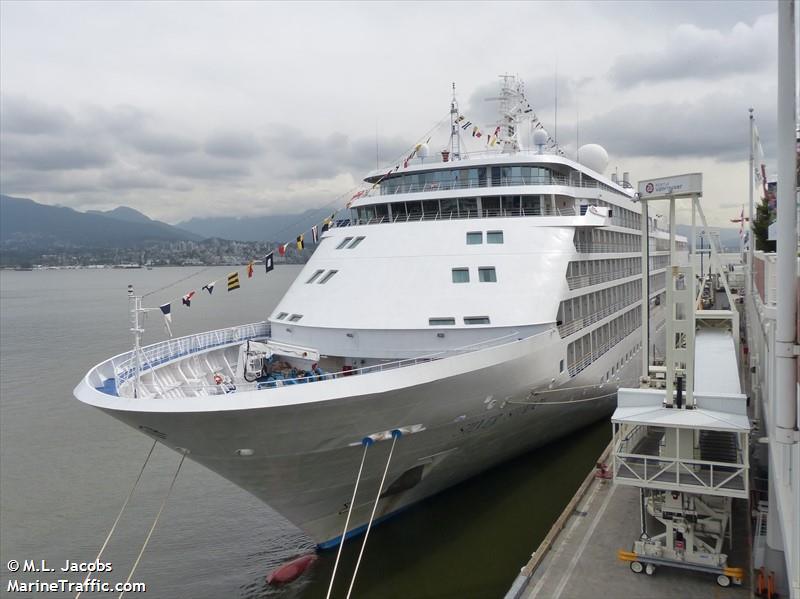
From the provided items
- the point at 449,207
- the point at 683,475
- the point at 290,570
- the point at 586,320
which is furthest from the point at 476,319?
the point at 290,570

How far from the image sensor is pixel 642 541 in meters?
11.2

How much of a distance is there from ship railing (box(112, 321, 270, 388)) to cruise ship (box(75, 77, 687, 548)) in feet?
0.18

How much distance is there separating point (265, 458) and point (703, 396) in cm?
803

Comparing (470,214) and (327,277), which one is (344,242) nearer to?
(327,277)

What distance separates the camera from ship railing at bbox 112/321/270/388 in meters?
13.1

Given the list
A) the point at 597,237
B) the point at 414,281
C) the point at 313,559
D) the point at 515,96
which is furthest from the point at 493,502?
the point at 515,96

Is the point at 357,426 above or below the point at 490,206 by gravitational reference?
below

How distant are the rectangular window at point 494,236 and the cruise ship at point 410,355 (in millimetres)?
48

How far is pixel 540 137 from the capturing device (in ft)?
78.5

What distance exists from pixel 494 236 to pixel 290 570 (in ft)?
32.2

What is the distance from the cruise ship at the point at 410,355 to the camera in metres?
10.8

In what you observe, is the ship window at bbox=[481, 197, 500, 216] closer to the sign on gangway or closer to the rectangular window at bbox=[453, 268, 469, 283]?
the rectangular window at bbox=[453, 268, 469, 283]

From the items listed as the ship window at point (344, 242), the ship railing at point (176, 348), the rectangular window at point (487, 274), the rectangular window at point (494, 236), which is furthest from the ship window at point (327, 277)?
the rectangular window at point (494, 236)

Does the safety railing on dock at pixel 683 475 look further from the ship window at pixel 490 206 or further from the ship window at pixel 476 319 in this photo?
the ship window at pixel 490 206
